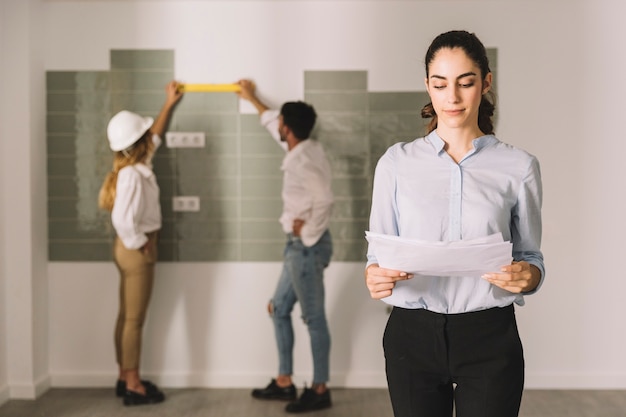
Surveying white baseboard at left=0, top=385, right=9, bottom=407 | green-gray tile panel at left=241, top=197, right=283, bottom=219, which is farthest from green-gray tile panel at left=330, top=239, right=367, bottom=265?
white baseboard at left=0, top=385, right=9, bottom=407

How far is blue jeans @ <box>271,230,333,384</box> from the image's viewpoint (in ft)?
12.4

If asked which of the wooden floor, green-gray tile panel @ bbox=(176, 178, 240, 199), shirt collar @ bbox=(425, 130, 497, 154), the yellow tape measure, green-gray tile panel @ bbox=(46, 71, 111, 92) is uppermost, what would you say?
green-gray tile panel @ bbox=(46, 71, 111, 92)

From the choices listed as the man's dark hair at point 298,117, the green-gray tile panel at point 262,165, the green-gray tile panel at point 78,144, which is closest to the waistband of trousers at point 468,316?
the man's dark hair at point 298,117

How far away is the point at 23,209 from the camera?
4051 mm

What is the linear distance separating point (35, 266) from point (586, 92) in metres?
3.15

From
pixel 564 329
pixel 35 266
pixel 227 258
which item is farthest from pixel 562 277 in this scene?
pixel 35 266

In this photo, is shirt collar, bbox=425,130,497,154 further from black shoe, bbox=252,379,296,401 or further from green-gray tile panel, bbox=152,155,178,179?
green-gray tile panel, bbox=152,155,178,179

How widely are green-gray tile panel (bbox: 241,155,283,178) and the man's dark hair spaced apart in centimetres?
40

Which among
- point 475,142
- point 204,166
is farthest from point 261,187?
point 475,142

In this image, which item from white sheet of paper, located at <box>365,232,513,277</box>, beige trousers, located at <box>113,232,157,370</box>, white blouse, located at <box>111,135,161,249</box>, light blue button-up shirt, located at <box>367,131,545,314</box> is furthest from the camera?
beige trousers, located at <box>113,232,157,370</box>

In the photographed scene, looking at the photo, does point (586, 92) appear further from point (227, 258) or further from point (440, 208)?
point (440, 208)

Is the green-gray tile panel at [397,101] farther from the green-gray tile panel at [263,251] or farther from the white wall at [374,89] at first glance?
the green-gray tile panel at [263,251]

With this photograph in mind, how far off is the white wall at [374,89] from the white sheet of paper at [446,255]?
2.54m

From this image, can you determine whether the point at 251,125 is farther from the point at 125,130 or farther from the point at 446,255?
the point at 446,255
